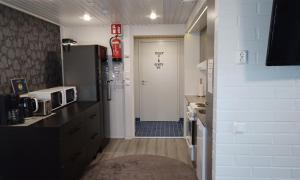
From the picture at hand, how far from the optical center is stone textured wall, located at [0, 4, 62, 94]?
8.77ft

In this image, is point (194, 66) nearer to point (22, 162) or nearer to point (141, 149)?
point (141, 149)

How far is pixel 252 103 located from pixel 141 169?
203cm

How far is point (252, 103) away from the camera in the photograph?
1.71 metres

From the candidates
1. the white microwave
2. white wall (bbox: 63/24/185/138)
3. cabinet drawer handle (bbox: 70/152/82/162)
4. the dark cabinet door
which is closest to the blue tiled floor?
white wall (bbox: 63/24/185/138)

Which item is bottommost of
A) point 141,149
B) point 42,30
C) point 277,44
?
point 141,149

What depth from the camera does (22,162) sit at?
2.25m

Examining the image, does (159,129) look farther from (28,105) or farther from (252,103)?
(252,103)

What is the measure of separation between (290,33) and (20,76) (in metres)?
3.06

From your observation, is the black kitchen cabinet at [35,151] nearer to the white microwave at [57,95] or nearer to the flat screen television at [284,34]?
Answer: the white microwave at [57,95]

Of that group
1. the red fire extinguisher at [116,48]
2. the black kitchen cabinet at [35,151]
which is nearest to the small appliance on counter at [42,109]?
the black kitchen cabinet at [35,151]

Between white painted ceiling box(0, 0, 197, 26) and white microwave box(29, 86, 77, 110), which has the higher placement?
white painted ceiling box(0, 0, 197, 26)

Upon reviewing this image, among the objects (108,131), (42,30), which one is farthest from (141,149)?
(42,30)

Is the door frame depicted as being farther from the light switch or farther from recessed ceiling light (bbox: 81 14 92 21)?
the light switch

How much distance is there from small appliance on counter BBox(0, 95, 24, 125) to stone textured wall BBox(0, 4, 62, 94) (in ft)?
1.55
